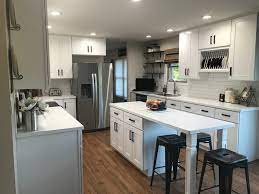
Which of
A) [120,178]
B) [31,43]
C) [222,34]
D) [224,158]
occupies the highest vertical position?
[222,34]

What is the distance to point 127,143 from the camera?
345cm

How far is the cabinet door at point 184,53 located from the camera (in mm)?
4742

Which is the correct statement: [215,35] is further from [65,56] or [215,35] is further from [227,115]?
→ [65,56]

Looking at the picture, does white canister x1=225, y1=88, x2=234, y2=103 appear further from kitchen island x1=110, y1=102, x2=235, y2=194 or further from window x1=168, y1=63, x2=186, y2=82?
window x1=168, y1=63, x2=186, y2=82

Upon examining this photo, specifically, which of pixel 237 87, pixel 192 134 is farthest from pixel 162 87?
pixel 192 134

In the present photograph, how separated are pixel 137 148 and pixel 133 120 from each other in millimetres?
405

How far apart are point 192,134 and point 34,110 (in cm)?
161

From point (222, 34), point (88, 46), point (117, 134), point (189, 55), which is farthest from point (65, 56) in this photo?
point (222, 34)

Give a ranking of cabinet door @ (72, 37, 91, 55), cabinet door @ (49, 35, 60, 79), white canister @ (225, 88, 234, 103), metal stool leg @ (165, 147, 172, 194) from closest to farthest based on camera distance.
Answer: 1. metal stool leg @ (165, 147, 172, 194)
2. white canister @ (225, 88, 234, 103)
3. cabinet door @ (49, 35, 60, 79)
4. cabinet door @ (72, 37, 91, 55)

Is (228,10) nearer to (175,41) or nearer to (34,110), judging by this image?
(175,41)

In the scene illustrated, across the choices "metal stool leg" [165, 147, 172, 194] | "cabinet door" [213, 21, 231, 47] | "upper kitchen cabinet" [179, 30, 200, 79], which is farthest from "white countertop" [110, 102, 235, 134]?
"upper kitchen cabinet" [179, 30, 200, 79]

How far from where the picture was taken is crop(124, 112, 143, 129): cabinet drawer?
120 inches

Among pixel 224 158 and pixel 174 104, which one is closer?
pixel 224 158

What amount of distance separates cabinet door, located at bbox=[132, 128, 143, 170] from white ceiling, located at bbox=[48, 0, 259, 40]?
176 cm
